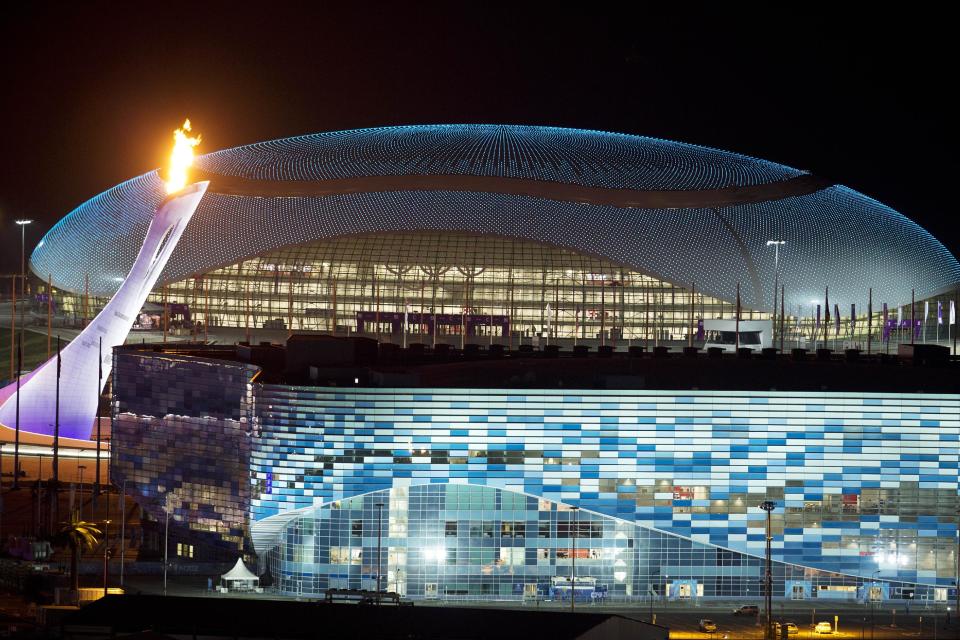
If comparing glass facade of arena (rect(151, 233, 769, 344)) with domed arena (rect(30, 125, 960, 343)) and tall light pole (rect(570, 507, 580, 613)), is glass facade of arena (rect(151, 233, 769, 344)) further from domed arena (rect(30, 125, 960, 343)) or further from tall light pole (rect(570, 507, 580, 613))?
tall light pole (rect(570, 507, 580, 613))

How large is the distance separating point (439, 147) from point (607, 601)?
64.7 meters

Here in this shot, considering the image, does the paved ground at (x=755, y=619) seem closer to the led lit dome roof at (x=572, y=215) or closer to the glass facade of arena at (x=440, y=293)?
the led lit dome roof at (x=572, y=215)

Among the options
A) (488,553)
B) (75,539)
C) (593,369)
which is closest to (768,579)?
(488,553)

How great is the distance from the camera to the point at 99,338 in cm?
7306

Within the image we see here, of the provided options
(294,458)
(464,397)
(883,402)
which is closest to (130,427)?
(294,458)

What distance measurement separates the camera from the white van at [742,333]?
92.0 m

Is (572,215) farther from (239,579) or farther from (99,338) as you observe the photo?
(239,579)

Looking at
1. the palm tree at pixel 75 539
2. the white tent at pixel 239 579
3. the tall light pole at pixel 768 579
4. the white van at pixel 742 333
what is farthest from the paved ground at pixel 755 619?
the white van at pixel 742 333

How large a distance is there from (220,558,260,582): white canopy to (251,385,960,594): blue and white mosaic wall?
1.82 m

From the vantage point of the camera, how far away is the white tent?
53.8m

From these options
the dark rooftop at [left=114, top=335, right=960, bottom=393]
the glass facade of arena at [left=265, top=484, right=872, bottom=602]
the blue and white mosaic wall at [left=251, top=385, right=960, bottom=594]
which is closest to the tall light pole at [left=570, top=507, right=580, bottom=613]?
the glass facade of arena at [left=265, top=484, right=872, bottom=602]

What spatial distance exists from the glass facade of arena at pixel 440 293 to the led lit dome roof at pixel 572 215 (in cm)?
227

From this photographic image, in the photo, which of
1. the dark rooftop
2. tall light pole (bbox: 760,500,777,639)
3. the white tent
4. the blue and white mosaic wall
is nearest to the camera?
tall light pole (bbox: 760,500,777,639)

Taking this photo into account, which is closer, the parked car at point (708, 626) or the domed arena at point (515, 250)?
the parked car at point (708, 626)
